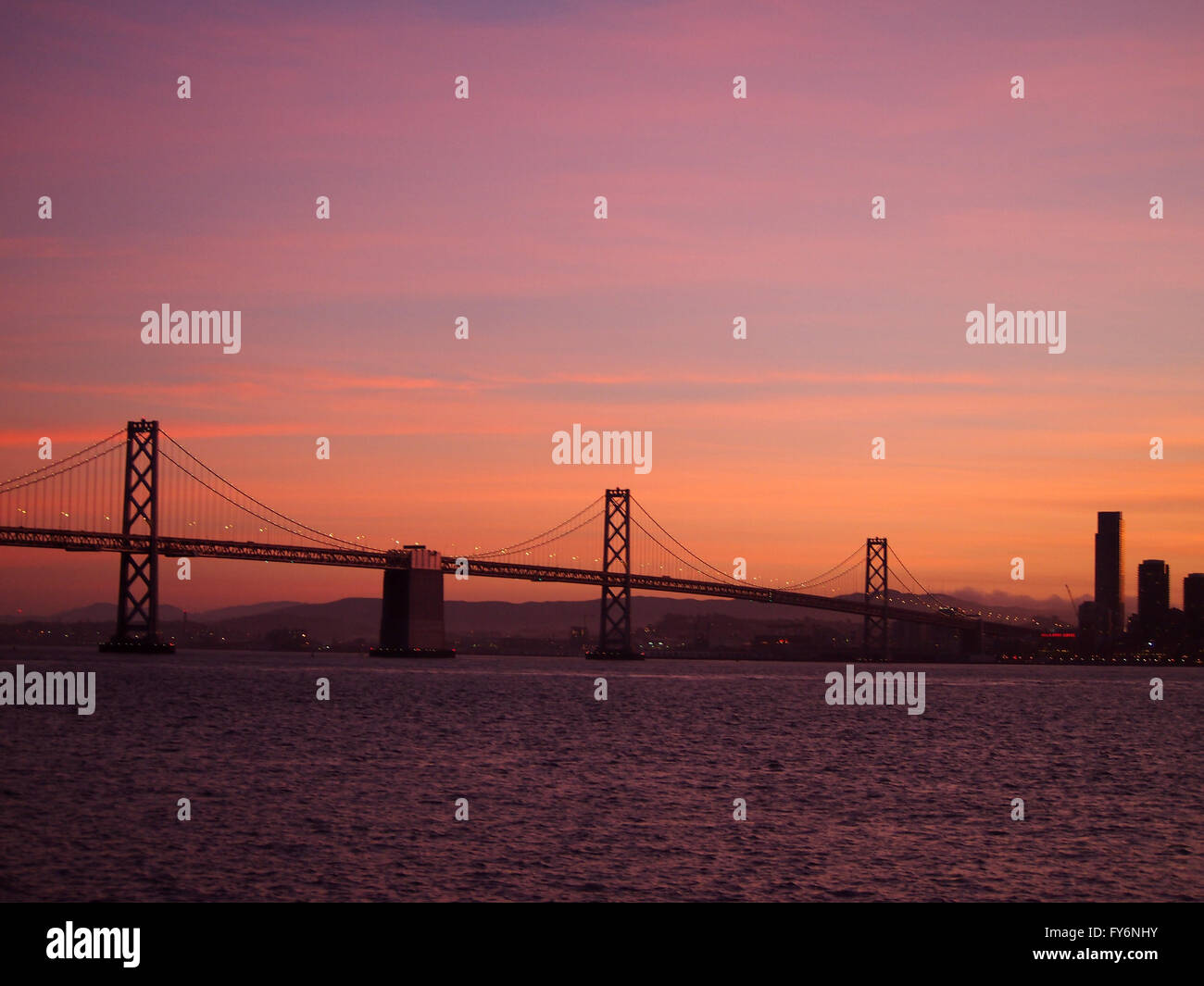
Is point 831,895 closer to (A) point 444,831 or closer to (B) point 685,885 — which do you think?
(B) point 685,885

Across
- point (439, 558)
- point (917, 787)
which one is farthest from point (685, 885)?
point (439, 558)
